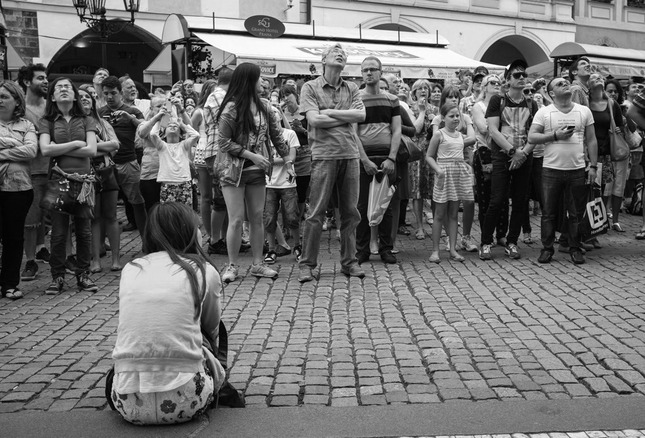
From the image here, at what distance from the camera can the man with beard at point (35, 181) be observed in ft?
28.9

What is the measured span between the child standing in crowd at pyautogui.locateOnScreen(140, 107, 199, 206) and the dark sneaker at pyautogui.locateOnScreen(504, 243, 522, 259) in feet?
12.0

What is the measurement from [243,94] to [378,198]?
195 centimetres

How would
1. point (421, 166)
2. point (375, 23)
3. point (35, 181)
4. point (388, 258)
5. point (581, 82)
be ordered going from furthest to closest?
point (375, 23) → point (421, 166) → point (581, 82) → point (388, 258) → point (35, 181)

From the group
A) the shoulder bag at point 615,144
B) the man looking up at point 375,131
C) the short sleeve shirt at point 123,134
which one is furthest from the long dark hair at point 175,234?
the shoulder bag at point 615,144

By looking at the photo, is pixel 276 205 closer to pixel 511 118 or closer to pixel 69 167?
pixel 69 167

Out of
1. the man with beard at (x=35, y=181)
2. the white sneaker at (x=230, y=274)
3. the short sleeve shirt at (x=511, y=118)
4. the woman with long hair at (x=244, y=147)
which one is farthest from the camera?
the short sleeve shirt at (x=511, y=118)

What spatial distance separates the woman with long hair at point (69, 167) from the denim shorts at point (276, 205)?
2.29 meters

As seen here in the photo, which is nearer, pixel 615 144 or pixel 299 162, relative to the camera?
pixel 615 144

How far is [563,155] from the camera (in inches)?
354

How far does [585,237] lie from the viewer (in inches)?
367

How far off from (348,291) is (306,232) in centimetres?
77

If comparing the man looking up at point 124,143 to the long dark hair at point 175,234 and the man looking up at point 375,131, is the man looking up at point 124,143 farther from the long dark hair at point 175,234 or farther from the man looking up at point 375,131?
the long dark hair at point 175,234

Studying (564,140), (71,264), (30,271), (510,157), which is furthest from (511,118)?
(30,271)

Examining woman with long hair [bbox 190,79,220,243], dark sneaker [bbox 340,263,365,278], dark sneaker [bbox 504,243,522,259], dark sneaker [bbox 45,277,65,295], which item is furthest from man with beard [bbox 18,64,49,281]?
dark sneaker [bbox 504,243,522,259]
